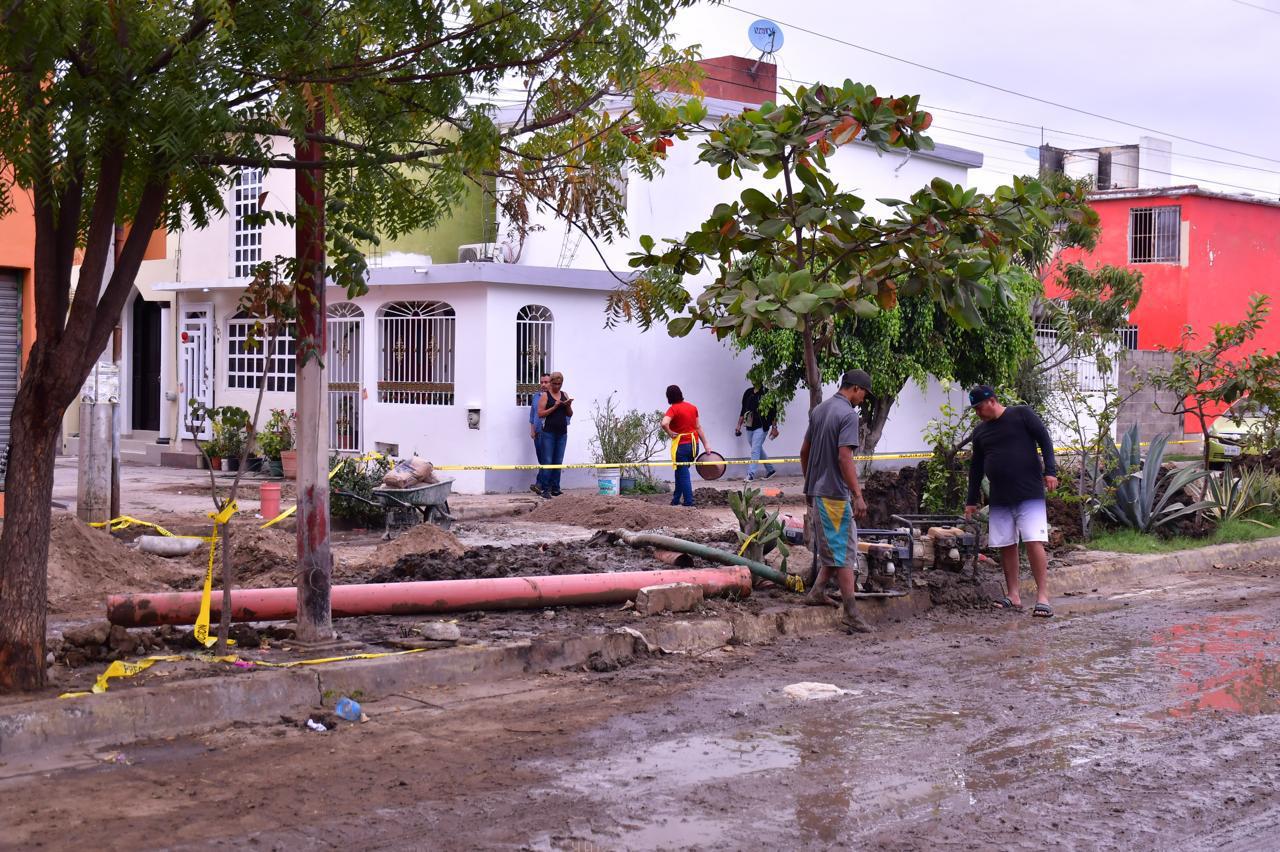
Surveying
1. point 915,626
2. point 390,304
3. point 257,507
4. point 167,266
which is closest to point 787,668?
point 915,626

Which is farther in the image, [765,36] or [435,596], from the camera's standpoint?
[765,36]

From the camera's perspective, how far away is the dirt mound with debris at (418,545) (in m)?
12.4

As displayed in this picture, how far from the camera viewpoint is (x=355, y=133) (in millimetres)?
8641

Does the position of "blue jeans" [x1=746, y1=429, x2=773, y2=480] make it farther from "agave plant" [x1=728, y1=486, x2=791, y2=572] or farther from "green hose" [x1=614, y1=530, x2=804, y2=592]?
"green hose" [x1=614, y1=530, x2=804, y2=592]

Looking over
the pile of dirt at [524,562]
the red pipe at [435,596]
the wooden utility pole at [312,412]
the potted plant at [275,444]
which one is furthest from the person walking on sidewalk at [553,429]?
the wooden utility pole at [312,412]

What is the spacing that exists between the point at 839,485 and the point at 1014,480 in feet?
6.66

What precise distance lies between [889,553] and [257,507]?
381 inches

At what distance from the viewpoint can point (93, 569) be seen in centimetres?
1091

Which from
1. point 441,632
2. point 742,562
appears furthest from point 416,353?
point 441,632

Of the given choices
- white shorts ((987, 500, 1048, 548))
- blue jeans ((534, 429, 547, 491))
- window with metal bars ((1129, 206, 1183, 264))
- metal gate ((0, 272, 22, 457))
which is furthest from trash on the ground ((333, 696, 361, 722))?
window with metal bars ((1129, 206, 1183, 264))

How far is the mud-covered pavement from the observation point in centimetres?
544

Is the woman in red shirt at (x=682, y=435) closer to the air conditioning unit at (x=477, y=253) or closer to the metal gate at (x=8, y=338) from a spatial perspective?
the air conditioning unit at (x=477, y=253)

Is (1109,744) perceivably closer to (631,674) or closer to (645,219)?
(631,674)

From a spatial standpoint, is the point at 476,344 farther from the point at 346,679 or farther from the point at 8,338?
the point at 346,679
